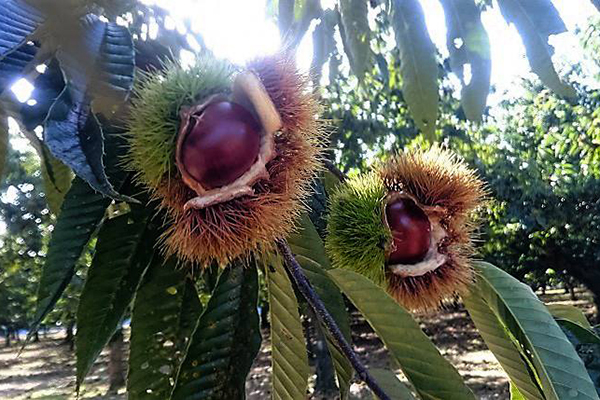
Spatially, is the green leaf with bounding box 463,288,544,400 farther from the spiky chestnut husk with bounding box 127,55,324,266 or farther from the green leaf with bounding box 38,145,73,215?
the green leaf with bounding box 38,145,73,215

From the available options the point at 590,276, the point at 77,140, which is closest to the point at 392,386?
the point at 77,140

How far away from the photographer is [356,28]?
104cm

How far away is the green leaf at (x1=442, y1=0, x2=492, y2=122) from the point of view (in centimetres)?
81

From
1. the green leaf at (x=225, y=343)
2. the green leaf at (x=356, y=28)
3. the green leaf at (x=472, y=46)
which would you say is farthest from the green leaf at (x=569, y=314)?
the green leaf at (x=356, y=28)

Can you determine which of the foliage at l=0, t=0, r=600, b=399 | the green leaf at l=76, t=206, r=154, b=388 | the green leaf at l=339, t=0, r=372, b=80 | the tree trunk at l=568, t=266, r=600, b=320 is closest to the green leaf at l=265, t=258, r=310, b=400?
the foliage at l=0, t=0, r=600, b=399

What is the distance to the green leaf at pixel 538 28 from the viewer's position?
0.76 metres

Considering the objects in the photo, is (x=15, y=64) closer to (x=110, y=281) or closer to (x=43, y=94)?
(x=43, y=94)

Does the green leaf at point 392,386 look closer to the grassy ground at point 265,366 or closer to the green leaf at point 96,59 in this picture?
the green leaf at point 96,59

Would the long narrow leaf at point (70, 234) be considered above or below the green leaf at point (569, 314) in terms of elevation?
above

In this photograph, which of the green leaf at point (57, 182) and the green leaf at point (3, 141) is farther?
the green leaf at point (57, 182)

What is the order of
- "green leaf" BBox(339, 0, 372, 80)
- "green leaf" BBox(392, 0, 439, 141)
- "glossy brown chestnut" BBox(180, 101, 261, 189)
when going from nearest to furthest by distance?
"glossy brown chestnut" BBox(180, 101, 261, 189)
"green leaf" BBox(392, 0, 439, 141)
"green leaf" BBox(339, 0, 372, 80)

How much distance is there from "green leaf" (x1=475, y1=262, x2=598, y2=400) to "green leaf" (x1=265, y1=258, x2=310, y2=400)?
0.23 meters

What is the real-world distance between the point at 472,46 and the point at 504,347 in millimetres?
400

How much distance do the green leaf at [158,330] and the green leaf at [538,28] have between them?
519mm
